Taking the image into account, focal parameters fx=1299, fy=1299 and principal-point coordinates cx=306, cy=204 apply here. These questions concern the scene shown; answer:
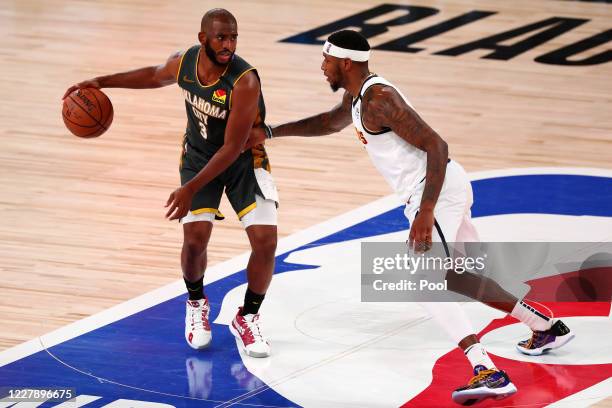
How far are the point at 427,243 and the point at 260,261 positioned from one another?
3.13 ft

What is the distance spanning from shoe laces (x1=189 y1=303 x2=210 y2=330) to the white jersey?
45.3 inches

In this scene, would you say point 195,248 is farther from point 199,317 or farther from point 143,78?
point 143,78

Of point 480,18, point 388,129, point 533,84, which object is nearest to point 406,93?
point 533,84

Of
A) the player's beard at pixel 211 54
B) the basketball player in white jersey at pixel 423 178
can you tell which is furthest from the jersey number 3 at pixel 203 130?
the basketball player in white jersey at pixel 423 178

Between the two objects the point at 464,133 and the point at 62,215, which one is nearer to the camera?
the point at 62,215

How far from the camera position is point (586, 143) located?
958 cm

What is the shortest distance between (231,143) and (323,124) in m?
0.60

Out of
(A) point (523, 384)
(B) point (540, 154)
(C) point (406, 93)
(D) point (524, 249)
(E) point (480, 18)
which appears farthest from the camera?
(E) point (480, 18)

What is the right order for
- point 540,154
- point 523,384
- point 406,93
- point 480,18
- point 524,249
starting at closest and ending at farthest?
point 523,384 → point 524,249 → point 540,154 → point 406,93 → point 480,18

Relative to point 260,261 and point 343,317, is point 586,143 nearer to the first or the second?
point 343,317

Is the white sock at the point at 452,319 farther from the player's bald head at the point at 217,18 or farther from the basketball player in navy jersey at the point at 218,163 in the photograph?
the player's bald head at the point at 217,18

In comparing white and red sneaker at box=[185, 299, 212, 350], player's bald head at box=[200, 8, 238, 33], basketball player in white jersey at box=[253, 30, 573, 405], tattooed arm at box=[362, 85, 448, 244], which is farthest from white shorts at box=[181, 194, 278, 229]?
player's bald head at box=[200, 8, 238, 33]

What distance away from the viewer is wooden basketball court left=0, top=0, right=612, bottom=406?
7.20m

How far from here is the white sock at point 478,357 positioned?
5.24 meters
